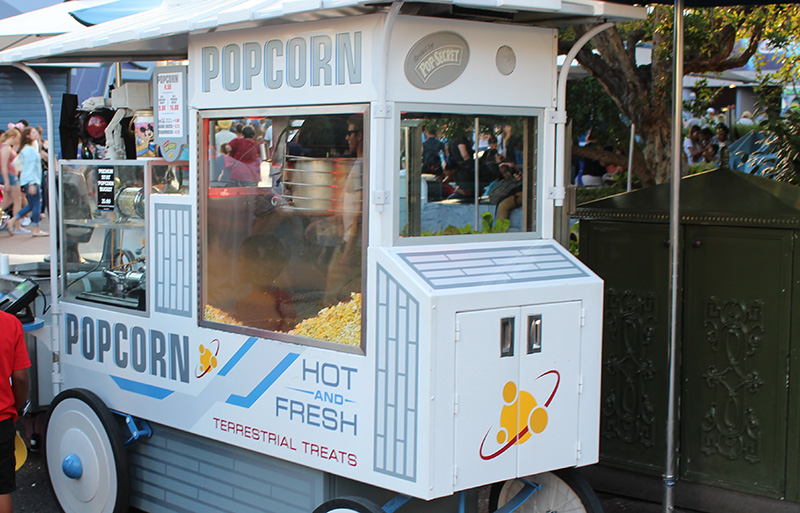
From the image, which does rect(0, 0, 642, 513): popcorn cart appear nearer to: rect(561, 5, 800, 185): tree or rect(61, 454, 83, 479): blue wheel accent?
rect(61, 454, 83, 479): blue wheel accent

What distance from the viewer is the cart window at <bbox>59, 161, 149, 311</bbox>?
4.46 meters

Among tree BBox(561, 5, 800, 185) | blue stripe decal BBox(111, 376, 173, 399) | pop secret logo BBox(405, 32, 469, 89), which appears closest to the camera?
pop secret logo BBox(405, 32, 469, 89)

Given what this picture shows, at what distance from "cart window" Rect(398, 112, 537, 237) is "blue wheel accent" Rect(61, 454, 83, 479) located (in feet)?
7.31

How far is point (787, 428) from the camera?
4.04 metres

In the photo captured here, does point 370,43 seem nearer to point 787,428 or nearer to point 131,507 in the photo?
point 787,428

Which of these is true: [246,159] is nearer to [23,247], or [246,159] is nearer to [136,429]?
[136,429]

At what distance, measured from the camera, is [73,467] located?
14.5 feet

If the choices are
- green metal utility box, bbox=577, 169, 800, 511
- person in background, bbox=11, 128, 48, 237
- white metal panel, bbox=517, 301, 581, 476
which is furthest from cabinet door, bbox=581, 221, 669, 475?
person in background, bbox=11, 128, 48, 237

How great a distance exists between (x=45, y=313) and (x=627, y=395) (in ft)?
11.0

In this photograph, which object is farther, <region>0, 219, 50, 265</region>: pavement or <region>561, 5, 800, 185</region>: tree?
<region>0, 219, 50, 265</region>: pavement

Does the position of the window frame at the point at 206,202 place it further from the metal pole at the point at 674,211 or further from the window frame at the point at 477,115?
the metal pole at the point at 674,211

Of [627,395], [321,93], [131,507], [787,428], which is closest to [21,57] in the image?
[321,93]

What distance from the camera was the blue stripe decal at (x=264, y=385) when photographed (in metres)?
3.56

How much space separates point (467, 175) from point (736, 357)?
1.60 m
